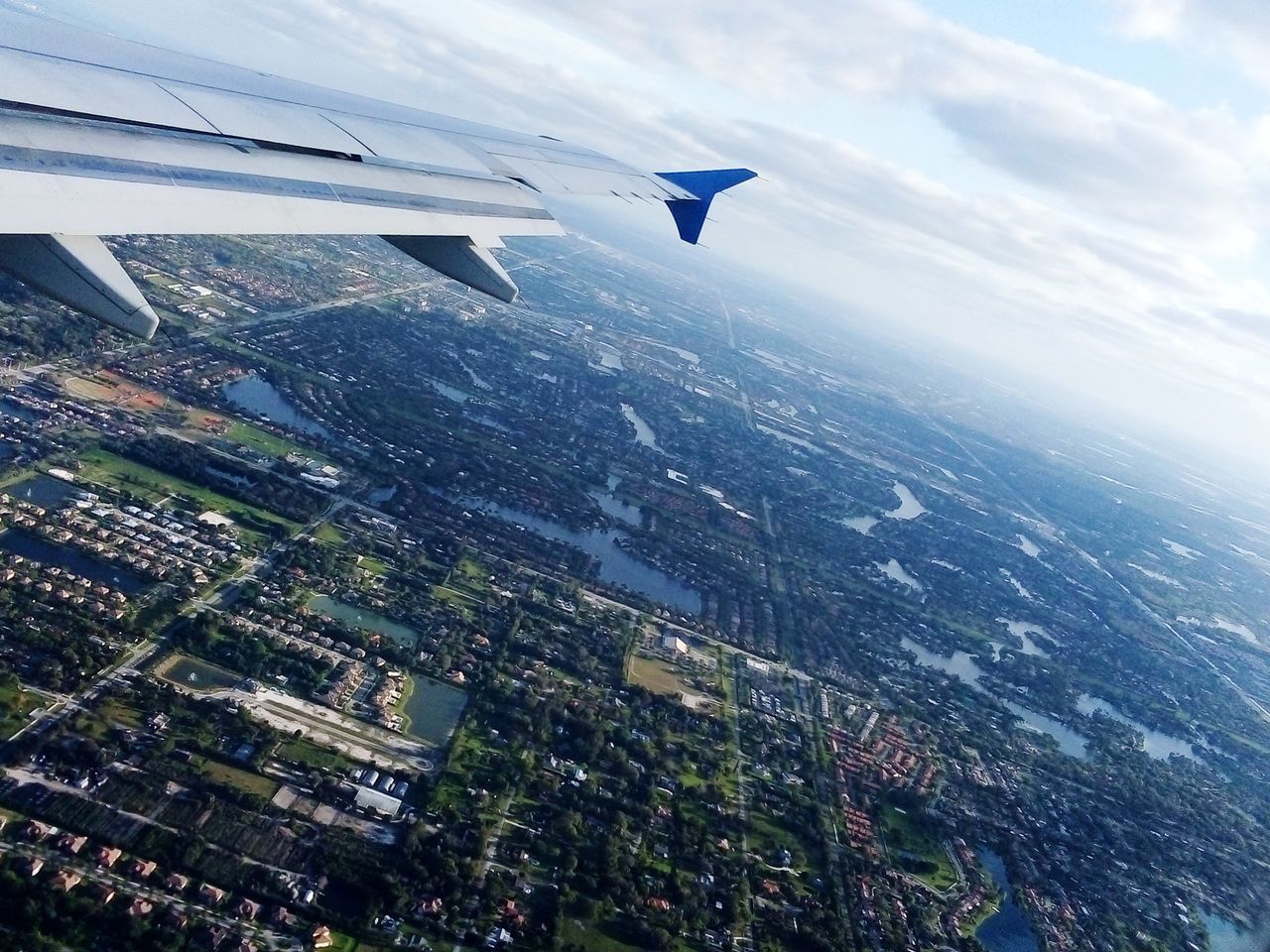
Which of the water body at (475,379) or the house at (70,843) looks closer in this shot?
the house at (70,843)

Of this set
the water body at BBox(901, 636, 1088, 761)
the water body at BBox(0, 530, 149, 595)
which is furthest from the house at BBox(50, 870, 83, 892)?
the water body at BBox(901, 636, 1088, 761)

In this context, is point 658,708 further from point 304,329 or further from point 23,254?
point 304,329

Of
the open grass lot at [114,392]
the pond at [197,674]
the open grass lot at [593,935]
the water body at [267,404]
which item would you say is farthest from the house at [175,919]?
the water body at [267,404]

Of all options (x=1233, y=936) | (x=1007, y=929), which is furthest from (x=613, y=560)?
(x=1233, y=936)

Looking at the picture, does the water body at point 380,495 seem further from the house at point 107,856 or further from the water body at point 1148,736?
the water body at point 1148,736

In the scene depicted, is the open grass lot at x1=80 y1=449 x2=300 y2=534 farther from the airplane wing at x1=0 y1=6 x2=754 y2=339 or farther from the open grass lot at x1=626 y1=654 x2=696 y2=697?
the airplane wing at x1=0 y1=6 x2=754 y2=339

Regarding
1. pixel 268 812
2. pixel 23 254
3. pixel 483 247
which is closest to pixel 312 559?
pixel 268 812
